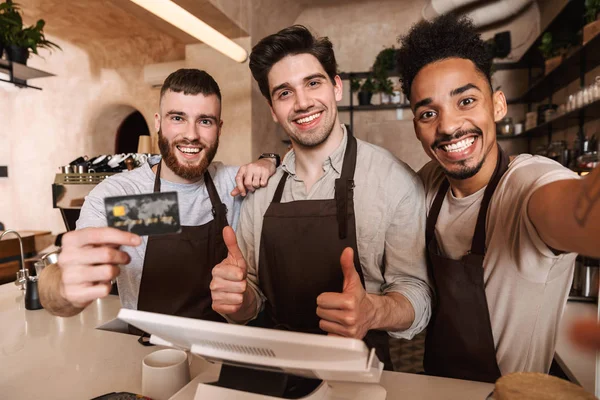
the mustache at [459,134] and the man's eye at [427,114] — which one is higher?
the man's eye at [427,114]

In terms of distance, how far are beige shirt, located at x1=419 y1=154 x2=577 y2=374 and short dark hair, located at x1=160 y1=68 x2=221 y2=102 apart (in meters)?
1.04

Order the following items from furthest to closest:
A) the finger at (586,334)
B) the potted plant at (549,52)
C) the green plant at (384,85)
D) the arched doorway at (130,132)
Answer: the arched doorway at (130,132)
the green plant at (384,85)
the potted plant at (549,52)
the finger at (586,334)

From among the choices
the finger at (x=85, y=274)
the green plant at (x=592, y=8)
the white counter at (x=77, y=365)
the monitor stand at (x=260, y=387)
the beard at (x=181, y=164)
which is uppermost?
the green plant at (x=592, y=8)

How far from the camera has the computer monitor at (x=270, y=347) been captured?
0.59 metres

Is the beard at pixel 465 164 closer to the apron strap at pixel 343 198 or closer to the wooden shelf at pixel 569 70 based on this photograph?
the apron strap at pixel 343 198

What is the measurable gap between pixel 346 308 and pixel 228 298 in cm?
34

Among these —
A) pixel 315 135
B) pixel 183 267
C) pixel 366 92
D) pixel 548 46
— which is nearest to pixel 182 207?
pixel 183 267

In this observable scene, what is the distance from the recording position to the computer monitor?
23.3 inches

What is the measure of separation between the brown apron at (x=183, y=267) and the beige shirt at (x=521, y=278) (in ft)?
3.28

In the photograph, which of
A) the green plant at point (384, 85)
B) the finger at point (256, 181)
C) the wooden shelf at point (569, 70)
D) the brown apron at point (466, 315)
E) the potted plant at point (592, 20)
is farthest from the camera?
the green plant at point (384, 85)

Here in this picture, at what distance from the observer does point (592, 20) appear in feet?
8.62

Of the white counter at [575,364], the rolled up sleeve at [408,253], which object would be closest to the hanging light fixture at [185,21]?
the rolled up sleeve at [408,253]

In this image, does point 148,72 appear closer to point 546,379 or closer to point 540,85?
point 540,85

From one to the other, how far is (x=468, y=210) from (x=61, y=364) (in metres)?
1.51
